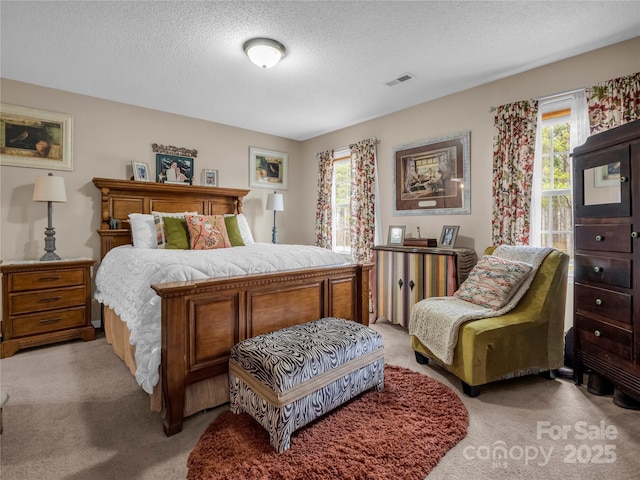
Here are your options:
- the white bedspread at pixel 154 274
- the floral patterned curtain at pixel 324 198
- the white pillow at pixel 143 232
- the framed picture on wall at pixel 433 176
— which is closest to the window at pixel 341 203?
the floral patterned curtain at pixel 324 198

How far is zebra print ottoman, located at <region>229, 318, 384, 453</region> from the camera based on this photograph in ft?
5.12

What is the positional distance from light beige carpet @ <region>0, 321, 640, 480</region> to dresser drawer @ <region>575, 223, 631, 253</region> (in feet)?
3.16

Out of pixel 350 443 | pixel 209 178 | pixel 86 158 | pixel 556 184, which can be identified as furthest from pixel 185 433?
pixel 556 184

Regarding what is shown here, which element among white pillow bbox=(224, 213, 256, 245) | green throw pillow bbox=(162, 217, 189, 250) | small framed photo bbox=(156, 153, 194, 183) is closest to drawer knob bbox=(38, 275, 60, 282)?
green throw pillow bbox=(162, 217, 189, 250)

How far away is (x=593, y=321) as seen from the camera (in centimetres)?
212

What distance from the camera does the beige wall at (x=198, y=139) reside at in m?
2.86

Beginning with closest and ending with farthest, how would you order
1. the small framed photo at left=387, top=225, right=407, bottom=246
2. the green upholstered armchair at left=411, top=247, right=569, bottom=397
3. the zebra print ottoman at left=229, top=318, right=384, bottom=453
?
the zebra print ottoman at left=229, top=318, right=384, bottom=453, the green upholstered armchair at left=411, top=247, right=569, bottom=397, the small framed photo at left=387, top=225, right=407, bottom=246

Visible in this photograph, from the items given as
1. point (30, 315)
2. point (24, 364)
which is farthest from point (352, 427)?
point (30, 315)

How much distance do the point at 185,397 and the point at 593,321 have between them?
103 inches

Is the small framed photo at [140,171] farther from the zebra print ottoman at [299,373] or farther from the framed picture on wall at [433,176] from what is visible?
the framed picture on wall at [433,176]

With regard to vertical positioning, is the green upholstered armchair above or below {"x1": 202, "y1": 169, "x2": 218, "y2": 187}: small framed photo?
below

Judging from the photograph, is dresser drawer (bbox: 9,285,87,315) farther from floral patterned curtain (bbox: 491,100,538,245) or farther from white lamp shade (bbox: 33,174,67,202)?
floral patterned curtain (bbox: 491,100,538,245)

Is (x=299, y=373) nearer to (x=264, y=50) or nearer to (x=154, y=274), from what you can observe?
(x=154, y=274)

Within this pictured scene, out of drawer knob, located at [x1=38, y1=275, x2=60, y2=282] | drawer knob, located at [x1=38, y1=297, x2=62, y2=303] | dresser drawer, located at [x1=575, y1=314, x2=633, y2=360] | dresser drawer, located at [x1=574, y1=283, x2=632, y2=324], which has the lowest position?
dresser drawer, located at [x1=575, y1=314, x2=633, y2=360]
